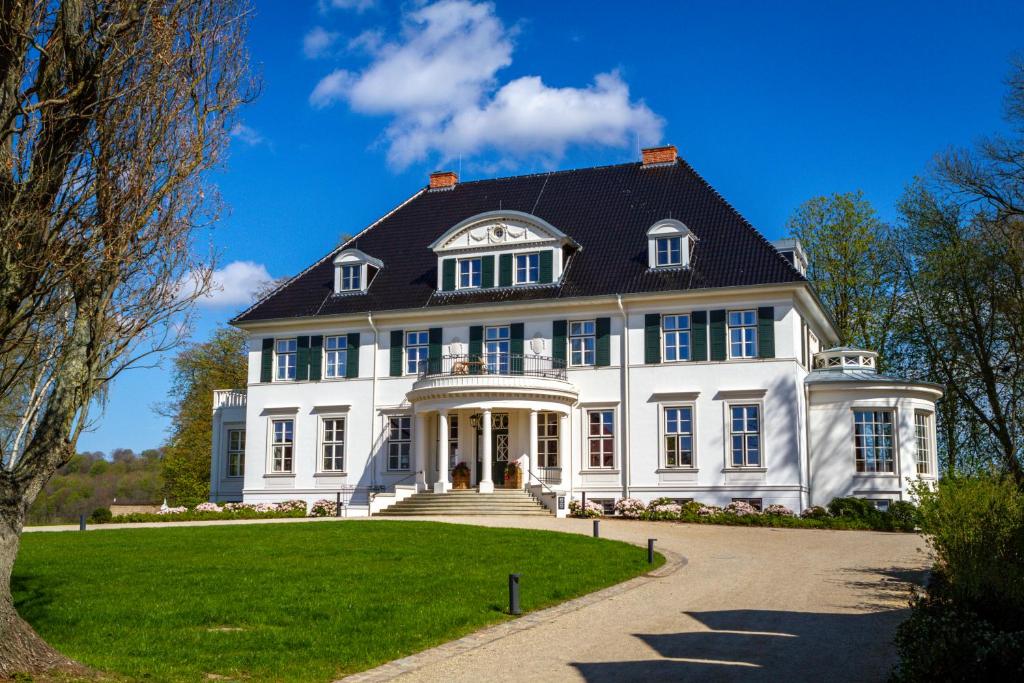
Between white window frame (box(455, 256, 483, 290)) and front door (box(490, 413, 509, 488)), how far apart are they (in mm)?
4549

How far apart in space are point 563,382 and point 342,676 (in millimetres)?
22259

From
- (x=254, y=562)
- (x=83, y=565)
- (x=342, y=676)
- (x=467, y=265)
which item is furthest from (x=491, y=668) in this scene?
(x=467, y=265)

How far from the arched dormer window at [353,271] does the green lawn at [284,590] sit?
1430cm

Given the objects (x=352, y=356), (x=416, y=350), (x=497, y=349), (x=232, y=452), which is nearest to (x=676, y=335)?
(x=497, y=349)

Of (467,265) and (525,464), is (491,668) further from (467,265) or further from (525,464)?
(467,265)

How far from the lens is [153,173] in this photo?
33.1 ft

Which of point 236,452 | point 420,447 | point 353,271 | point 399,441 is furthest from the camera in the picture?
point 236,452

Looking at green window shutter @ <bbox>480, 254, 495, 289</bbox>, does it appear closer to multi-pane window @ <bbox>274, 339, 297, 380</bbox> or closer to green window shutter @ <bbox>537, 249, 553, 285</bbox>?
green window shutter @ <bbox>537, 249, 553, 285</bbox>

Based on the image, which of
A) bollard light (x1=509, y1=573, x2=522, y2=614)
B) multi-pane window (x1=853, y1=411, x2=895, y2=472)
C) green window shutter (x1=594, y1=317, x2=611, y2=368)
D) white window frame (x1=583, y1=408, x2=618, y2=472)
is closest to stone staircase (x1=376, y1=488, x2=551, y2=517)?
white window frame (x1=583, y1=408, x2=618, y2=472)

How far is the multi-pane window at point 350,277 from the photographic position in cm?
3647

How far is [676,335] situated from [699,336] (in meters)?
0.79

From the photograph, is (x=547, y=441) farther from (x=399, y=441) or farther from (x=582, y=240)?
(x=582, y=240)

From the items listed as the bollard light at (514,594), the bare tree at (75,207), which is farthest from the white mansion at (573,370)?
the bare tree at (75,207)

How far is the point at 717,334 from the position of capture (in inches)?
1232
